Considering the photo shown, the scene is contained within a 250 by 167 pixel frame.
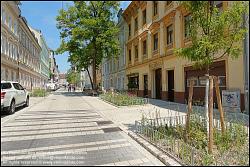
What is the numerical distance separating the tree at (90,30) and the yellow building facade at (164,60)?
3.69 meters

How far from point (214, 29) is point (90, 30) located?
28.6 m

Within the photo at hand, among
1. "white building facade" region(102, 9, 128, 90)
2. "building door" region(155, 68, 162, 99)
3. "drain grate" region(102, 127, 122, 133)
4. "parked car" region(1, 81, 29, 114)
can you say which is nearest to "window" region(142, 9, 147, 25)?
"building door" region(155, 68, 162, 99)

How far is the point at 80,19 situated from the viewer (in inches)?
1347

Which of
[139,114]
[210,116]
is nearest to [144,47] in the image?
[139,114]

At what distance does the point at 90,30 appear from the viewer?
109 feet

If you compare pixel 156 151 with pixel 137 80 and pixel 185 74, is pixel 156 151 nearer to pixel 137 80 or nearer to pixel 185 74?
pixel 185 74

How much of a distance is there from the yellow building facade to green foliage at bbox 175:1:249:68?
6153 mm

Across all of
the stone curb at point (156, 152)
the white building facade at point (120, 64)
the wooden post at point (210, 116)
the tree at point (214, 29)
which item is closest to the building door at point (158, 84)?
the white building facade at point (120, 64)

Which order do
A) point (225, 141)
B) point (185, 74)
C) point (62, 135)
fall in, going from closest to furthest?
1. point (225, 141)
2. point (62, 135)
3. point (185, 74)

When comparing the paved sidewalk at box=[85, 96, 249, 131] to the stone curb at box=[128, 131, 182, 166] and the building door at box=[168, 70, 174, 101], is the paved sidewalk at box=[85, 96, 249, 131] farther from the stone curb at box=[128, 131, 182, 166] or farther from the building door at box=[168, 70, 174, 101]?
the building door at box=[168, 70, 174, 101]

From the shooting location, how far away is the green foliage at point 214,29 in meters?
5.78

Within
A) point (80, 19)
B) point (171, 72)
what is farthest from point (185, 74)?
point (80, 19)

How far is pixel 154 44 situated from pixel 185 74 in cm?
673

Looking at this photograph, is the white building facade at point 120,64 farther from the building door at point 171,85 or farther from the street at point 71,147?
the street at point 71,147
